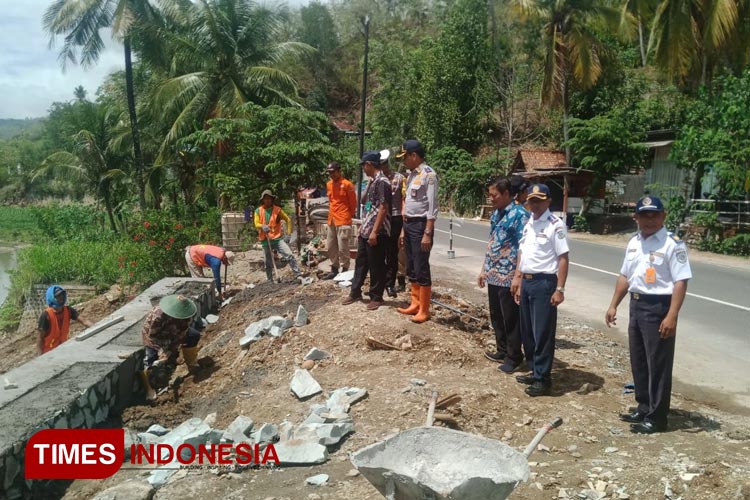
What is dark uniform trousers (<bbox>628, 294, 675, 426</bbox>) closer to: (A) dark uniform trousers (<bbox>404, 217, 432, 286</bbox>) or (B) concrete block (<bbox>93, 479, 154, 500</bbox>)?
(A) dark uniform trousers (<bbox>404, 217, 432, 286</bbox>)

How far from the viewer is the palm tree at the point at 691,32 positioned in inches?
707

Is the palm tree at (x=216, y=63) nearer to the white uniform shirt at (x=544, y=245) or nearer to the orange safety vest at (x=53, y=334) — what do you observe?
the orange safety vest at (x=53, y=334)

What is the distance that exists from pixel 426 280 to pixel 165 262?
8574 millimetres

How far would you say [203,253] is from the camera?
10.1 metres

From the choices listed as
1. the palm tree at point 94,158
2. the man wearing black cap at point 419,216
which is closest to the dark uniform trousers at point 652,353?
the man wearing black cap at point 419,216

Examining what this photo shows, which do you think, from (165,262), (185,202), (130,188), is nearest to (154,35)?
(185,202)

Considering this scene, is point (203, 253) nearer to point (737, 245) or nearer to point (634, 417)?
point (634, 417)

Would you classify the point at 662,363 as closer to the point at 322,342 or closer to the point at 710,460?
the point at 710,460

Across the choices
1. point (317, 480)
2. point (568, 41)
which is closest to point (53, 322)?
point (317, 480)

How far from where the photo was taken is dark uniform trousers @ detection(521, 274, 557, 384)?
468 centimetres

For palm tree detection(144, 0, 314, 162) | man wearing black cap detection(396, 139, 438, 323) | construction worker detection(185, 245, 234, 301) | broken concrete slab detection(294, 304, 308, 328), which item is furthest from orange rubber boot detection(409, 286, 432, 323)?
palm tree detection(144, 0, 314, 162)

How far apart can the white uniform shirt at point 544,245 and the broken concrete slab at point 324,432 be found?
1.90 metres

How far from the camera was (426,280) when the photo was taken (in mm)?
6203

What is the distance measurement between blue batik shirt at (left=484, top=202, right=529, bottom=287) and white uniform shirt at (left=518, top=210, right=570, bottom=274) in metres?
0.47
